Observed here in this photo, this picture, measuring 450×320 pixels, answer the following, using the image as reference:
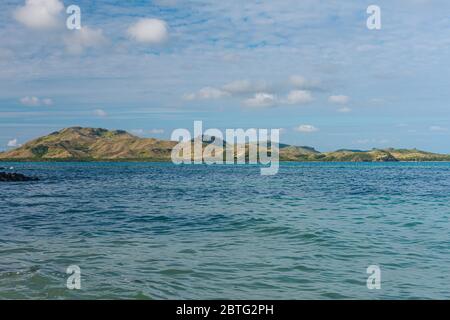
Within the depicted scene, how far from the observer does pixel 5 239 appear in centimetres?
2553

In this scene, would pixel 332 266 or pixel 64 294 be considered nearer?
pixel 64 294

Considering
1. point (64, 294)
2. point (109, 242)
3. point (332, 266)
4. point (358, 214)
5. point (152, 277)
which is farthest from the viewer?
point (358, 214)

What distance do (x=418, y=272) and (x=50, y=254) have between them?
53.7ft

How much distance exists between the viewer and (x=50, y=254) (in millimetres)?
21406

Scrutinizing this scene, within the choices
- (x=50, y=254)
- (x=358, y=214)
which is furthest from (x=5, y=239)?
(x=358, y=214)

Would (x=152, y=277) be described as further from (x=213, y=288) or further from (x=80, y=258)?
(x=80, y=258)

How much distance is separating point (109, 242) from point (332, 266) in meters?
12.1

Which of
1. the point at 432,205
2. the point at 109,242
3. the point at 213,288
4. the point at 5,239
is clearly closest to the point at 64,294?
the point at 213,288

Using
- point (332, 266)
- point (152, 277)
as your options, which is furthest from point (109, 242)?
point (332, 266)

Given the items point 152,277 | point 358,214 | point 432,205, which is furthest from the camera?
point 432,205

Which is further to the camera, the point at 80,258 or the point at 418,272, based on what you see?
the point at 80,258
